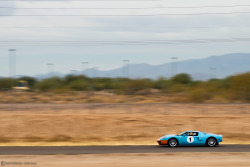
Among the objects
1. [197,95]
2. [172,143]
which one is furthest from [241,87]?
[172,143]

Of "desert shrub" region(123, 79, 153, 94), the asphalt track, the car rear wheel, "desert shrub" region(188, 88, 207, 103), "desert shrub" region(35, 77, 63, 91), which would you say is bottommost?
the asphalt track

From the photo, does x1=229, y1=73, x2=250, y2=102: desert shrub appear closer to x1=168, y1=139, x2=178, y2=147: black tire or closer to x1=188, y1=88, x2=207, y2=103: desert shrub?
x1=188, y1=88, x2=207, y2=103: desert shrub

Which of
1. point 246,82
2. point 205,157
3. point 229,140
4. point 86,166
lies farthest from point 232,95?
point 86,166

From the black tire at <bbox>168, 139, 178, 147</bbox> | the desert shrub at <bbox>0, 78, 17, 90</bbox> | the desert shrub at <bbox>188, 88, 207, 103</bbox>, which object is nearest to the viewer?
the black tire at <bbox>168, 139, 178, 147</bbox>

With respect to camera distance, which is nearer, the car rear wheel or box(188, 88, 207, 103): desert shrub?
the car rear wheel

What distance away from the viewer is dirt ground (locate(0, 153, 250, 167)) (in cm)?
1397

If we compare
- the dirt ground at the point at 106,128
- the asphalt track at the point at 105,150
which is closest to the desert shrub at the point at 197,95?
the dirt ground at the point at 106,128

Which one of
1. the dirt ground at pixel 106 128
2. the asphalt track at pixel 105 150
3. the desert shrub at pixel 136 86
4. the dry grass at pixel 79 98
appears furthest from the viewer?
the desert shrub at pixel 136 86

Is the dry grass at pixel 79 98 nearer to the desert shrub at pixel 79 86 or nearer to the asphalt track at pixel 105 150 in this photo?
the desert shrub at pixel 79 86

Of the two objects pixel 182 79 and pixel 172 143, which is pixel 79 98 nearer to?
pixel 182 79

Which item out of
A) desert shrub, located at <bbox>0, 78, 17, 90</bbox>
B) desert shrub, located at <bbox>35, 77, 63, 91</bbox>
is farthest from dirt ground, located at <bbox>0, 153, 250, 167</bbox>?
desert shrub, located at <bbox>0, 78, 17, 90</bbox>

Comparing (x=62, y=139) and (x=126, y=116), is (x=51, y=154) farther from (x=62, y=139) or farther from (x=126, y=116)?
(x=126, y=116)

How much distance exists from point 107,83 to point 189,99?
2816 cm

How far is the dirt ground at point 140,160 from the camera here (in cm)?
1397
